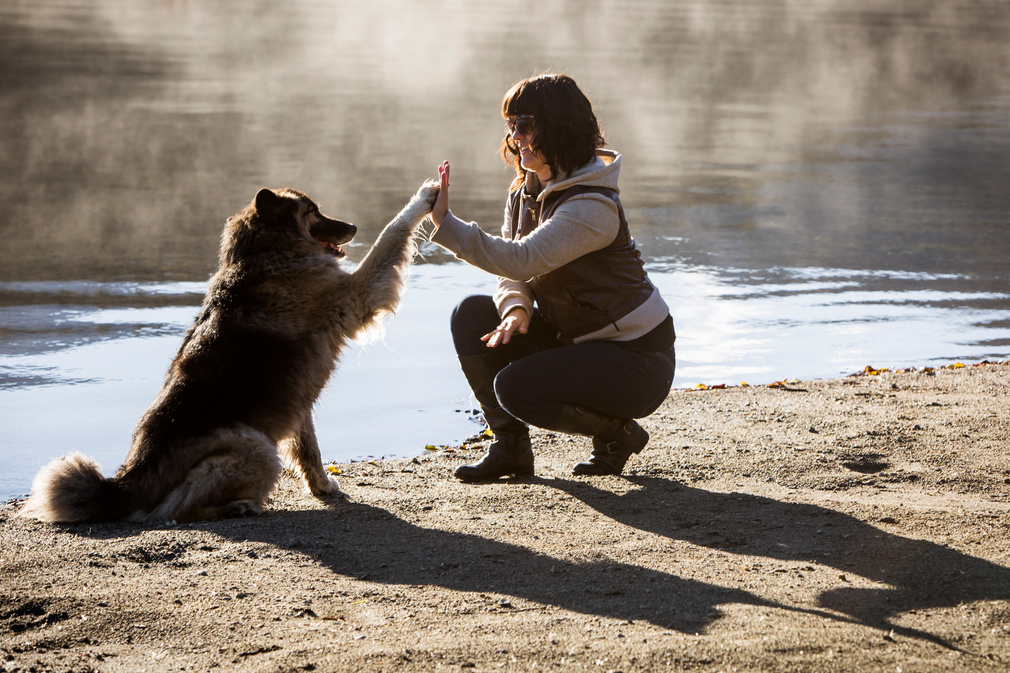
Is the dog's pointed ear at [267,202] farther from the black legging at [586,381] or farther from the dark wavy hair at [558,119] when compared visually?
the black legging at [586,381]

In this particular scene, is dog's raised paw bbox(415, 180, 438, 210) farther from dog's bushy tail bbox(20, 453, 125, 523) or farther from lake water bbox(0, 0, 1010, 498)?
dog's bushy tail bbox(20, 453, 125, 523)

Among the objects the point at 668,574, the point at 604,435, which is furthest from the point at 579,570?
the point at 604,435

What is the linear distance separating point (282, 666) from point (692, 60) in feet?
152

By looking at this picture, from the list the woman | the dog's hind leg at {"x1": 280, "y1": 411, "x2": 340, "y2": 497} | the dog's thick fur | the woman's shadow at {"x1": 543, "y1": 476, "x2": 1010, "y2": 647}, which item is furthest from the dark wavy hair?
→ the dog's hind leg at {"x1": 280, "y1": 411, "x2": 340, "y2": 497}

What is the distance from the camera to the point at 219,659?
10.4 feet

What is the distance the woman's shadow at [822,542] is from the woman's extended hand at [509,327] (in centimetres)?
80

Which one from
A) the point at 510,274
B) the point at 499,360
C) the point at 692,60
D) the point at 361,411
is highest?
the point at 692,60

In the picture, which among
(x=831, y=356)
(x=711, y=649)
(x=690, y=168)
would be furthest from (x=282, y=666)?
(x=690, y=168)

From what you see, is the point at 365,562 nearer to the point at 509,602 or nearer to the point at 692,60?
the point at 509,602

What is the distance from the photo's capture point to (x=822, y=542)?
4.14m

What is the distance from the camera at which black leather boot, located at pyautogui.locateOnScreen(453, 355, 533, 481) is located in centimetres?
514

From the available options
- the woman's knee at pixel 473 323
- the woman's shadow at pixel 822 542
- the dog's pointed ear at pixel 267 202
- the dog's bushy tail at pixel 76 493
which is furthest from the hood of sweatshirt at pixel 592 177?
the dog's bushy tail at pixel 76 493

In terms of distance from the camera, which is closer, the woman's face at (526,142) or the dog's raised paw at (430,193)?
the woman's face at (526,142)

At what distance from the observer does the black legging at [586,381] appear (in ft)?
15.6
